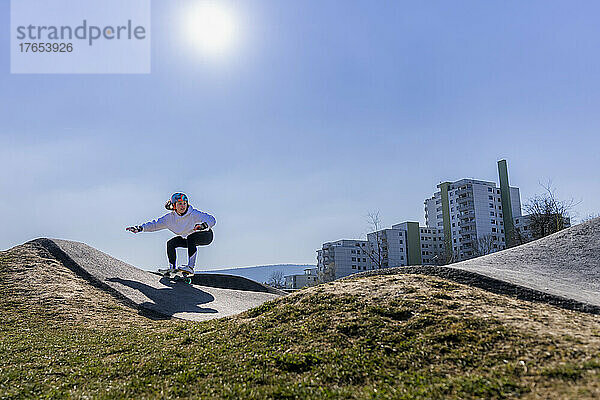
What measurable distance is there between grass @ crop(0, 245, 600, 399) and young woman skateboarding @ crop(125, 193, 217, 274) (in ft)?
25.3

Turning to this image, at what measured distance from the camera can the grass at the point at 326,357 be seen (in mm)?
4578

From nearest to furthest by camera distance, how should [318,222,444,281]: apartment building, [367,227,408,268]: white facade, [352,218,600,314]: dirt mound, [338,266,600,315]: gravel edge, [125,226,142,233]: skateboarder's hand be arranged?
[338,266,600,315]: gravel edge, [352,218,600,314]: dirt mound, [125,226,142,233]: skateboarder's hand, [318,222,444,281]: apartment building, [367,227,408,268]: white facade

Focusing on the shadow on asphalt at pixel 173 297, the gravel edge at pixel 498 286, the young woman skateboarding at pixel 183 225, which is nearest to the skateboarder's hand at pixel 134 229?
the young woman skateboarding at pixel 183 225

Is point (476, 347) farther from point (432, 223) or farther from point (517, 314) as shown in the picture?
point (432, 223)

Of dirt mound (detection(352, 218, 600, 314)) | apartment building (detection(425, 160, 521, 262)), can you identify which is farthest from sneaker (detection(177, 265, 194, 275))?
apartment building (detection(425, 160, 521, 262))

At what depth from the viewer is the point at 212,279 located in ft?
68.7

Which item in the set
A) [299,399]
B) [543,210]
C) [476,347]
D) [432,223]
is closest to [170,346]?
[299,399]

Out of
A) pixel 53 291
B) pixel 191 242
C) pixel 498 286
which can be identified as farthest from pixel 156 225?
pixel 498 286

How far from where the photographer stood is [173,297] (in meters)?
14.1

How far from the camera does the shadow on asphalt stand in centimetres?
1276

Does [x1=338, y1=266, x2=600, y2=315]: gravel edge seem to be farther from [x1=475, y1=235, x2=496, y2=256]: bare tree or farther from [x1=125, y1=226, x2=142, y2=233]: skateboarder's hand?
[x1=475, y1=235, x2=496, y2=256]: bare tree

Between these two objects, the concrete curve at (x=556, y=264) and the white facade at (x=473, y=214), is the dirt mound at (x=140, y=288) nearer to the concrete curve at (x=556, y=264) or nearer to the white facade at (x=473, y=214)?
the concrete curve at (x=556, y=264)

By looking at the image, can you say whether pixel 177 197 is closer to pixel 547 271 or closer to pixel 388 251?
pixel 547 271

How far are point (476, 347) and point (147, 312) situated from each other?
9132 millimetres
